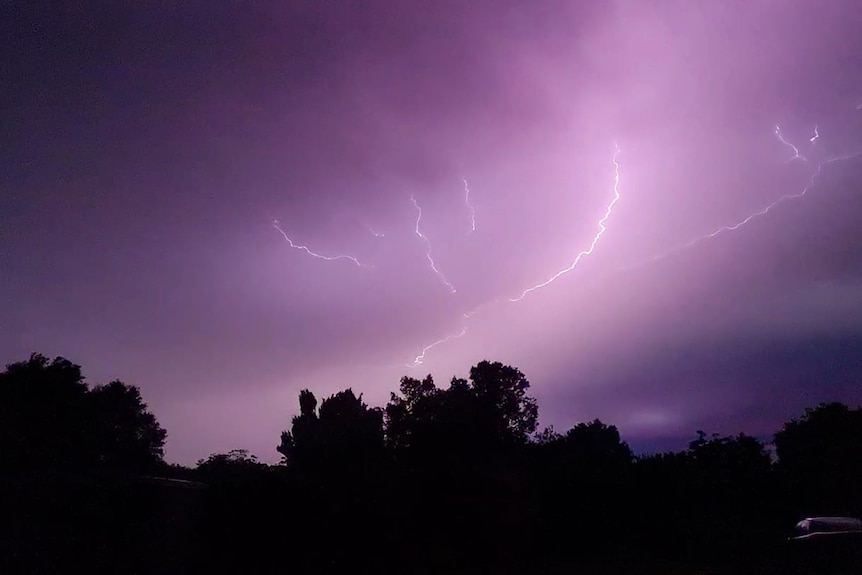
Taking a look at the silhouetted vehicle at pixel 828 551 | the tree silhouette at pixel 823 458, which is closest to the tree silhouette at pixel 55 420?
the silhouetted vehicle at pixel 828 551

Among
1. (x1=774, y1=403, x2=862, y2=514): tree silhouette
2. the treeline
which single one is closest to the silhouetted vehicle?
the treeline

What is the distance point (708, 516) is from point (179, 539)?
21.7 m

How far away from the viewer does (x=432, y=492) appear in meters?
19.8

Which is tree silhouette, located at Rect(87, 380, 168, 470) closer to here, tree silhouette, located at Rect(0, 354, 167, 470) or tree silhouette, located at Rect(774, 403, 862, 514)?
tree silhouette, located at Rect(0, 354, 167, 470)

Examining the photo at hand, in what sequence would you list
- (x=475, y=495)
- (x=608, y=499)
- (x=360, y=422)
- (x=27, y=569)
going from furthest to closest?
(x=360, y=422), (x=608, y=499), (x=475, y=495), (x=27, y=569)

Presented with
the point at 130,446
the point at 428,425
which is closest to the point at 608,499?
the point at 428,425

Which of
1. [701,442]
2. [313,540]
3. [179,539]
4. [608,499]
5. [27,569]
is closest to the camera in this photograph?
[27,569]

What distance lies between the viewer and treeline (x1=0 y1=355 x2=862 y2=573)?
15.8m

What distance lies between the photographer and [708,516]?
26484 mm

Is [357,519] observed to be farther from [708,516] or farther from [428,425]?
[708,516]

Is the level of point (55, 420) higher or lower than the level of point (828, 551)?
higher

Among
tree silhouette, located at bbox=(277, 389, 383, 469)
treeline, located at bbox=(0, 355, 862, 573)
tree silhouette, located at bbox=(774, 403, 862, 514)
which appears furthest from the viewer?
tree silhouette, located at bbox=(774, 403, 862, 514)

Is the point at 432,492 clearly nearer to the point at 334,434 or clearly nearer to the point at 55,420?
the point at 334,434

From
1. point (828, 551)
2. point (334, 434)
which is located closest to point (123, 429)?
point (334, 434)
